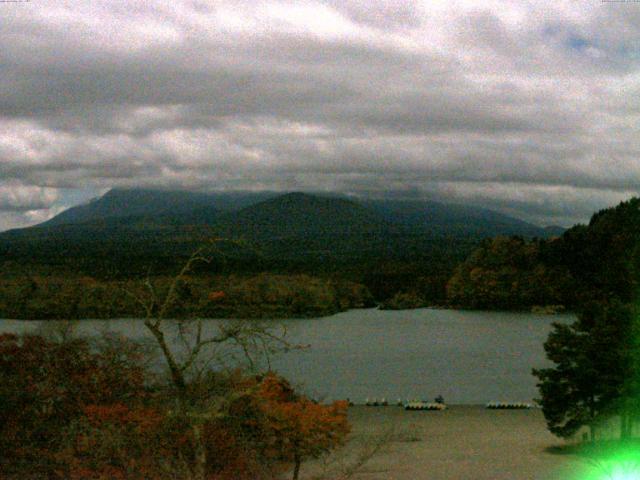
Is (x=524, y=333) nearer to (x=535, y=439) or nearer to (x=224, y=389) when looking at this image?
(x=535, y=439)

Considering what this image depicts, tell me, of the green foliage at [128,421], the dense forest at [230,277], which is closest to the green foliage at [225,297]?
the dense forest at [230,277]

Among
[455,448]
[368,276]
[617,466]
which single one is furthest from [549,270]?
[617,466]

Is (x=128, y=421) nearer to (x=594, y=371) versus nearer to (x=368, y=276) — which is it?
(x=594, y=371)

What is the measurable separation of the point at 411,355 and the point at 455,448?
76.0 feet

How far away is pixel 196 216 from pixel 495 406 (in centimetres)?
15038

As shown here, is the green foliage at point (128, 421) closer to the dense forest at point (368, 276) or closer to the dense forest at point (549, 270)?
the dense forest at point (368, 276)

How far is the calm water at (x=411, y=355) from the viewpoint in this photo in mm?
31562

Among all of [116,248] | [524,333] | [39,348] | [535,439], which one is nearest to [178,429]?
[39,348]

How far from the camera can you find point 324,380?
3294cm

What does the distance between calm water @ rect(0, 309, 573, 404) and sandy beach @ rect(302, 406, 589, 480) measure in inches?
104

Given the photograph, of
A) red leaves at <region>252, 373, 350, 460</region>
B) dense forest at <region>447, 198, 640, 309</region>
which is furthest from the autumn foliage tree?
dense forest at <region>447, 198, 640, 309</region>

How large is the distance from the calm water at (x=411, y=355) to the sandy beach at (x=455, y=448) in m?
2.63

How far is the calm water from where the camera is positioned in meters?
31.6

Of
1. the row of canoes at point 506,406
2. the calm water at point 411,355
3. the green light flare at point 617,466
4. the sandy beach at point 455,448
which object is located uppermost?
the green light flare at point 617,466
